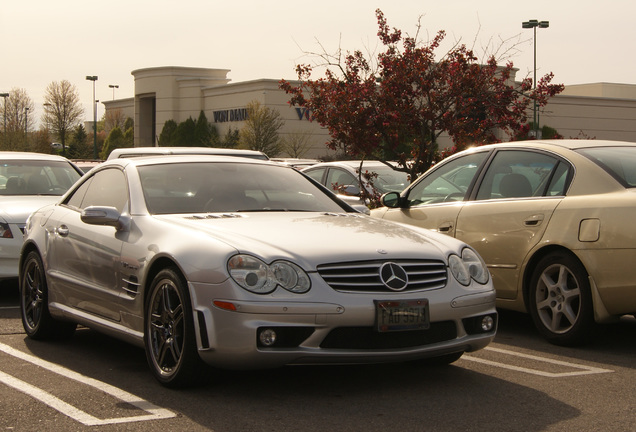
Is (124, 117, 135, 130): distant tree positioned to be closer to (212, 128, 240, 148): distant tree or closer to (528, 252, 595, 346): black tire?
(212, 128, 240, 148): distant tree

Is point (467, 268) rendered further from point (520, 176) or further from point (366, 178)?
point (366, 178)

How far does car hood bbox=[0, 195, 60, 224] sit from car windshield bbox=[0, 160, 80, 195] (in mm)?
333

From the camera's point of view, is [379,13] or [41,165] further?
[379,13]

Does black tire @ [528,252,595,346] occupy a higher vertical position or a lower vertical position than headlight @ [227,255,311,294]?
lower

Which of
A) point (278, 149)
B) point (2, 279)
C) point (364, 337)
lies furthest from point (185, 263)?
point (278, 149)

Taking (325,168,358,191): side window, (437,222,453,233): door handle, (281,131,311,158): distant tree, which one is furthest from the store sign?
(437,222,453,233): door handle

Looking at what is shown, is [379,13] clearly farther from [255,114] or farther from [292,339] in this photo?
[255,114]

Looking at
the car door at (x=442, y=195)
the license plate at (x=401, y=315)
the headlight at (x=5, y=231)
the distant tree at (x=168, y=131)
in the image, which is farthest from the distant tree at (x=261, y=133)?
the license plate at (x=401, y=315)

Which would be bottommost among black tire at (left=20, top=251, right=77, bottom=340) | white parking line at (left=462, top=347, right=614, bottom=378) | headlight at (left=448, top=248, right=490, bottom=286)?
white parking line at (left=462, top=347, right=614, bottom=378)

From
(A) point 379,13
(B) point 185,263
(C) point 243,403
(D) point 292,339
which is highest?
(A) point 379,13

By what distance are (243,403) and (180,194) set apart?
1855mm

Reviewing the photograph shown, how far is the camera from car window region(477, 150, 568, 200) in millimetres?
7629

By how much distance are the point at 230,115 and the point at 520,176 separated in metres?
64.5

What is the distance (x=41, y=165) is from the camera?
39.2 feet
